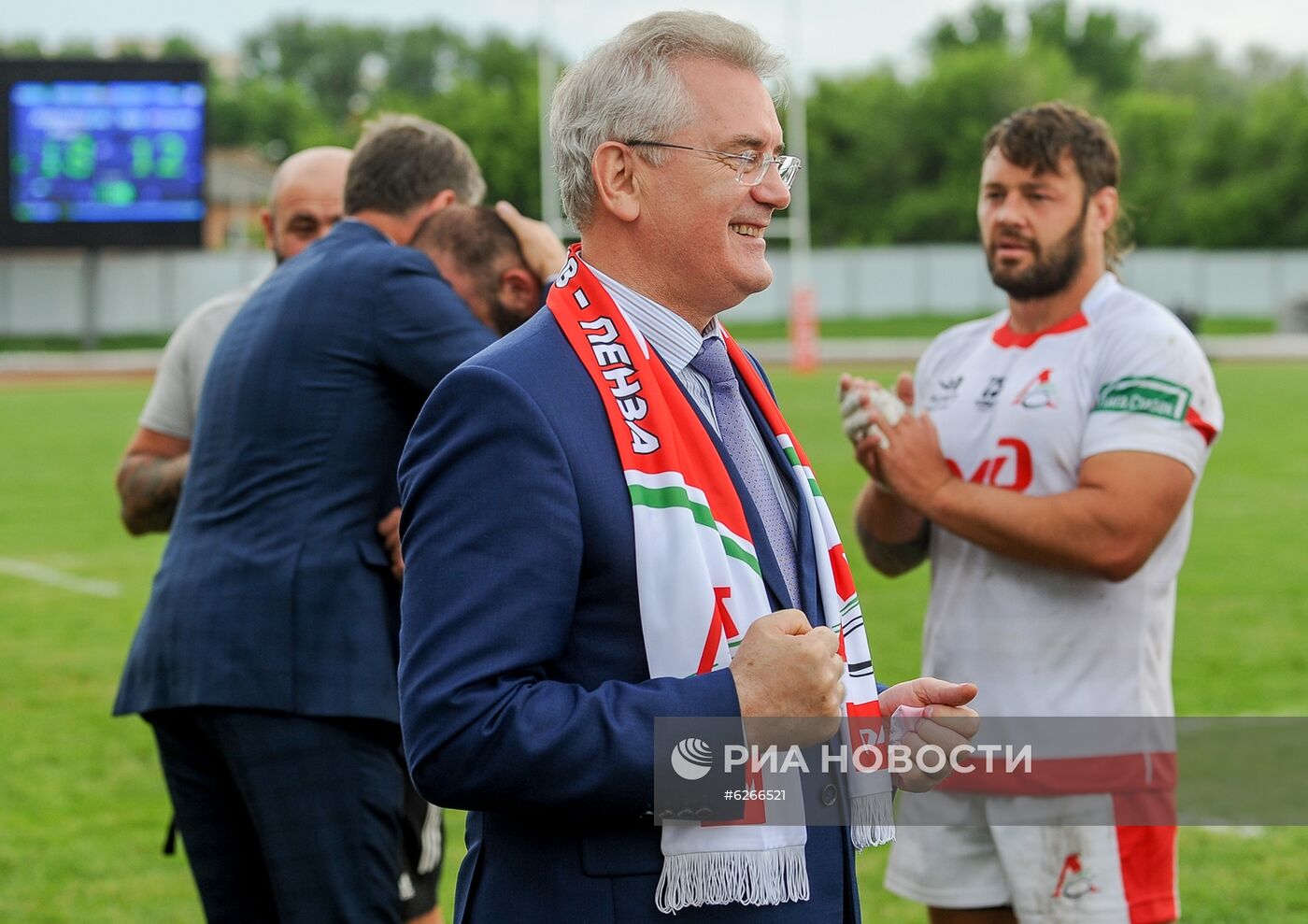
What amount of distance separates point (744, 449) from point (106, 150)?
108ft

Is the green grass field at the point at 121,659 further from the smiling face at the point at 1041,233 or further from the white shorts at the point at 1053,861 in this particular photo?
the smiling face at the point at 1041,233

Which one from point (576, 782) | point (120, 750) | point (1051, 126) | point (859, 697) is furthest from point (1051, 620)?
point (120, 750)

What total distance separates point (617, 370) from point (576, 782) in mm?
535

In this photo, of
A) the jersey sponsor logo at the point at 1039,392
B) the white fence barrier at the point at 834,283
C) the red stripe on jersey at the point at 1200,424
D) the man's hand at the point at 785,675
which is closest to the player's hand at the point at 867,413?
the jersey sponsor logo at the point at 1039,392

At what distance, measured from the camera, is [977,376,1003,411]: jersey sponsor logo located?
368 cm

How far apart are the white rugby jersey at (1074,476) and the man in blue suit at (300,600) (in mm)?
1254

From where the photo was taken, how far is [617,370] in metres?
2.06

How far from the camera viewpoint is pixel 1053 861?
345cm

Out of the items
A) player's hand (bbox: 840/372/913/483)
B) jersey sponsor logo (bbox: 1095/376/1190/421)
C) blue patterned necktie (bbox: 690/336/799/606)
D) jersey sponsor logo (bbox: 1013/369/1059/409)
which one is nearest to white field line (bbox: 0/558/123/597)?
player's hand (bbox: 840/372/913/483)

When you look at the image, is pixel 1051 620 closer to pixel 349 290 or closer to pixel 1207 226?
pixel 349 290

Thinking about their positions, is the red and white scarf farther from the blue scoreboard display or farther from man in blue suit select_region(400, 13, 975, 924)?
the blue scoreboard display

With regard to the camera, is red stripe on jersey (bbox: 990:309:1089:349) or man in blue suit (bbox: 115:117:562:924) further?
red stripe on jersey (bbox: 990:309:1089:349)

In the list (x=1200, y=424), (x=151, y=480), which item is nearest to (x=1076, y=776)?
(x=1200, y=424)

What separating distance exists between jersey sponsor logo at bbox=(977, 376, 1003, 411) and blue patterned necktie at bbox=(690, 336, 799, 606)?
5.01ft
